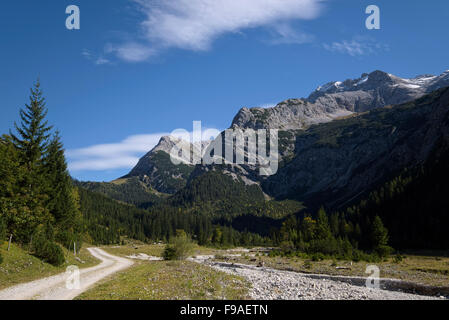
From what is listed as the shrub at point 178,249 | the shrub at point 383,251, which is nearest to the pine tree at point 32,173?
the shrub at point 178,249

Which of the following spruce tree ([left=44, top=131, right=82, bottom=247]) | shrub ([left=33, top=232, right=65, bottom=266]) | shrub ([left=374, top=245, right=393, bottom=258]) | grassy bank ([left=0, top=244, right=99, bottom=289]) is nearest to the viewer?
grassy bank ([left=0, top=244, right=99, bottom=289])

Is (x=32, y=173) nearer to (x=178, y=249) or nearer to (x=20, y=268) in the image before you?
(x=20, y=268)

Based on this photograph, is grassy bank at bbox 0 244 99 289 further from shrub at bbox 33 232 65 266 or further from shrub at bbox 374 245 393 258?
shrub at bbox 374 245 393 258

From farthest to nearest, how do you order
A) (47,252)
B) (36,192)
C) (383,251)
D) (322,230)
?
1. (322,230)
2. (383,251)
3. (36,192)
4. (47,252)

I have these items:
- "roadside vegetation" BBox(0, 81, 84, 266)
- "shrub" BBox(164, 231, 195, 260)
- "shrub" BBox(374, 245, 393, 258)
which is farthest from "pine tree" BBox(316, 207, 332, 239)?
"roadside vegetation" BBox(0, 81, 84, 266)

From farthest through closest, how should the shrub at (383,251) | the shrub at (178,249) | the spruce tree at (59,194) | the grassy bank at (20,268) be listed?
the shrub at (383,251) → the shrub at (178,249) → the spruce tree at (59,194) → the grassy bank at (20,268)

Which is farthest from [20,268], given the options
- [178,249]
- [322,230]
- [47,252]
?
[322,230]

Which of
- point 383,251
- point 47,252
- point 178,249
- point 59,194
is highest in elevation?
point 59,194

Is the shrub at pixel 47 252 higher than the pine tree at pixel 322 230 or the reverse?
higher

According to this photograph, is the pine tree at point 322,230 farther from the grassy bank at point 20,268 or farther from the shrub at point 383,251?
the grassy bank at point 20,268

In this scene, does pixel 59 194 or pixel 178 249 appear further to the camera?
pixel 178 249

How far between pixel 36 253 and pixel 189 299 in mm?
23103

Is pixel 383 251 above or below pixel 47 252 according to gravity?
below

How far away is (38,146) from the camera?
42.0 metres
